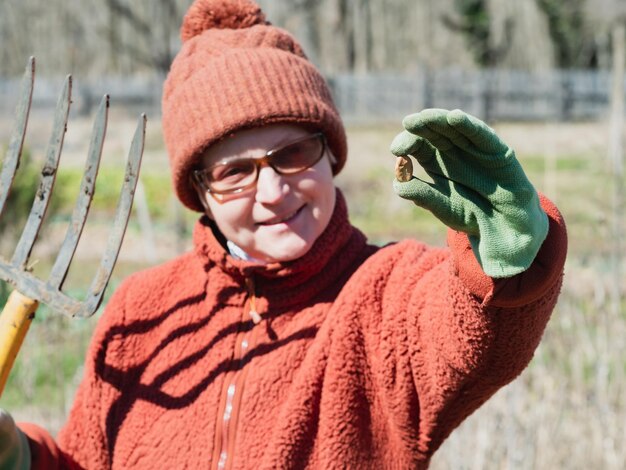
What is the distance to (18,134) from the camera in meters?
1.86

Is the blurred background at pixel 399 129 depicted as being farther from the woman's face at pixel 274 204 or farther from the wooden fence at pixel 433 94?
the woman's face at pixel 274 204

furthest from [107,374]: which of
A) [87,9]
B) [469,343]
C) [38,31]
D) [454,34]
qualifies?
[454,34]

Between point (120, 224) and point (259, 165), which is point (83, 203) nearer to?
point (120, 224)

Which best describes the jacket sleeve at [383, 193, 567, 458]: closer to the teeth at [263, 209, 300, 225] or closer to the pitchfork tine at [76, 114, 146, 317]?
the teeth at [263, 209, 300, 225]

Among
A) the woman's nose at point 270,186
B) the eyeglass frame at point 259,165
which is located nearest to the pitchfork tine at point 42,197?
the eyeglass frame at point 259,165

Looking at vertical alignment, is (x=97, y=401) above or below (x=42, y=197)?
below

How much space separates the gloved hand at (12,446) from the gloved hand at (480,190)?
0.95 meters

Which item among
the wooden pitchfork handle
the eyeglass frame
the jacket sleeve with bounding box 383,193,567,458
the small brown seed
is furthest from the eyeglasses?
the small brown seed

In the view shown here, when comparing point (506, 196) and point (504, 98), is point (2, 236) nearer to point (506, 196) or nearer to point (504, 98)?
point (506, 196)

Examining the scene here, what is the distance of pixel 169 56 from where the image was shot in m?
6.95

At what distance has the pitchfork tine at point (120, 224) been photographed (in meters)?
1.75

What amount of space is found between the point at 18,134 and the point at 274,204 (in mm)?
526

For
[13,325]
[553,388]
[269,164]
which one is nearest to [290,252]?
[269,164]

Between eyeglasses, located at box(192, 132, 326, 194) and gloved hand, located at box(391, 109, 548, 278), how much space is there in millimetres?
564
